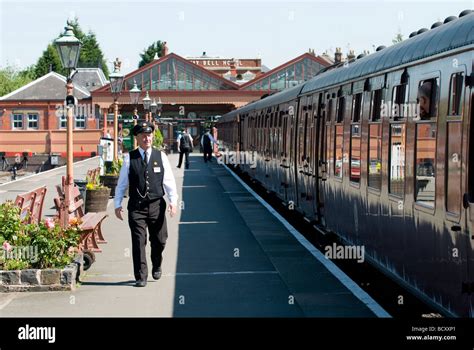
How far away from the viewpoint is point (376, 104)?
38.7 feet

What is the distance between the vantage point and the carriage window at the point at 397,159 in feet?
33.1

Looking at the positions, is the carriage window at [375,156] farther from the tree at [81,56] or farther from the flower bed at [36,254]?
the tree at [81,56]

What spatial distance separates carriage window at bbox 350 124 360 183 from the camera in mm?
12922

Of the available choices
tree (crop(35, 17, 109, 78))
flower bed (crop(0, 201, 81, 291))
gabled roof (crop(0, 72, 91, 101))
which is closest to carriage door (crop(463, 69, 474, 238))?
flower bed (crop(0, 201, 81, 291))

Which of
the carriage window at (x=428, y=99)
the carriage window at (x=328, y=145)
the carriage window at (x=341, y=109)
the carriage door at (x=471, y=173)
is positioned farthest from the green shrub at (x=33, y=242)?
the carriage door at (x=471, y=173)

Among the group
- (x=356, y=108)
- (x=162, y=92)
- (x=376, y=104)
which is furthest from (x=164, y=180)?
(x=162, y=92)

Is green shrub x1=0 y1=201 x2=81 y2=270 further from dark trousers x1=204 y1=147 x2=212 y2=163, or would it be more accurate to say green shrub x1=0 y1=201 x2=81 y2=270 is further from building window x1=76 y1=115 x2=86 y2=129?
building window x1=76 y1=115 x2=86 y2=129

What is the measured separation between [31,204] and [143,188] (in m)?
2.93

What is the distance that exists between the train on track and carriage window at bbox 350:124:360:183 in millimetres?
15

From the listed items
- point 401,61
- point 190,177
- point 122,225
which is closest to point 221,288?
point 401,61

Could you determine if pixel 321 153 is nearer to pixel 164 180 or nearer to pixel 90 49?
pixel 164 180
